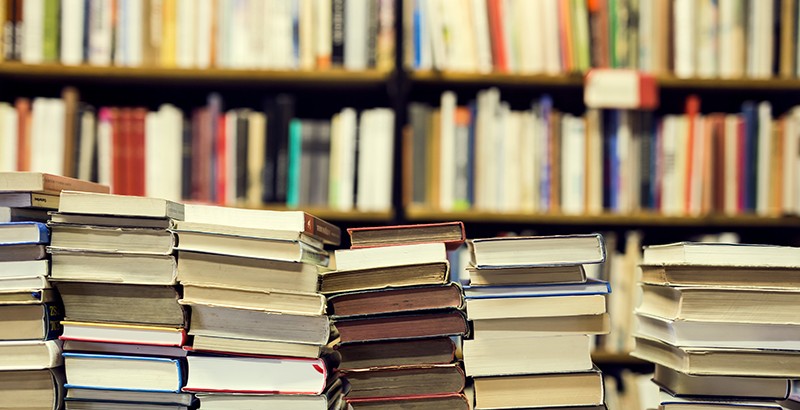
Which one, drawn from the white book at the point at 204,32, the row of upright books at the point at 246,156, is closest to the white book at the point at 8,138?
the row of upright books at the point at 246,156

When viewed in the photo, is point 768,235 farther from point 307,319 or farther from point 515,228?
point 307,319

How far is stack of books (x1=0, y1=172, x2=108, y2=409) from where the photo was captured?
0.75 meters

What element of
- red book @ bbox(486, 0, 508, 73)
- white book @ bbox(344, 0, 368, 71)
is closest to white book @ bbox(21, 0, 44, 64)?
white book @ bbox(344, 0, 368, 71)

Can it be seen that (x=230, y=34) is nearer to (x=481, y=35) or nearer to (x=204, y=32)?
(x=204, y=32)

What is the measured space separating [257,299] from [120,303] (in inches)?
6.0

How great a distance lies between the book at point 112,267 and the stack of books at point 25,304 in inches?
0.7

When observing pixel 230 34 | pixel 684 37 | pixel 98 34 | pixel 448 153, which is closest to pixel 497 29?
pixel 448 153

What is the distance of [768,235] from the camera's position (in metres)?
1.95

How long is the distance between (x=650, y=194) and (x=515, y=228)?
14.9 inches

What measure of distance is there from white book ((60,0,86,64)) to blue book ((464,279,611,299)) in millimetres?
1424

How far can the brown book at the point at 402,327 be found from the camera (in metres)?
0.78

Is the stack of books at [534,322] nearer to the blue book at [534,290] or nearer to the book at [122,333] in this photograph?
the blue book at [534,290]

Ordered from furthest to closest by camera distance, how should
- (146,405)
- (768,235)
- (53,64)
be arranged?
(768,235) < (53,64) < (146,405)

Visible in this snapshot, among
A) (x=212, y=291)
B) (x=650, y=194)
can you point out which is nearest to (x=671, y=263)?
(x=212, y=291)
